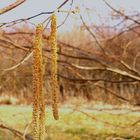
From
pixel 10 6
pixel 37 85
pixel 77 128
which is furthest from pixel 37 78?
pixel 77 128

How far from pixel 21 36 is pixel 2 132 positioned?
3746 millimetres

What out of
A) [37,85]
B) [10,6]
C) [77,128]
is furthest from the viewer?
[77,128]

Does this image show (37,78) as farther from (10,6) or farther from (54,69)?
(10,6)

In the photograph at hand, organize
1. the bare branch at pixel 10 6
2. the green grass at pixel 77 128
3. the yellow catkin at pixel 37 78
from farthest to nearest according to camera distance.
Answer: the green grass at pixel 77 128
the bare branch at pixel 10 6
the yellow catkin at pixel 37 78

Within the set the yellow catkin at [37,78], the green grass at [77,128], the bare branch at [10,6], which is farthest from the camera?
the green grass at [77,128]

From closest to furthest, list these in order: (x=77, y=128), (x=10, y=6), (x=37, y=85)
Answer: (x=37, y=85), (x=10, y=6), (x=77, y=128)

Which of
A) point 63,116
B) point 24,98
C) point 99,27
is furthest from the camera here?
point 24,98

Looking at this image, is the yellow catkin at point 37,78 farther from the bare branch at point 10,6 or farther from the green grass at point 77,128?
the green grass at point 77,128

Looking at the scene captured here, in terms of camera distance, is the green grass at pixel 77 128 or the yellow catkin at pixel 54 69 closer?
the yellow catkin at pixel 54 69

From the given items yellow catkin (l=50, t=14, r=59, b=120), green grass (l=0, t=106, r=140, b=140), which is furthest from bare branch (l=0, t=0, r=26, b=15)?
green grass (l=0, t=106, r=140, b=140)

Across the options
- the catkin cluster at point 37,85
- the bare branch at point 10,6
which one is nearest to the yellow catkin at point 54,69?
the catkin cluster at point 37,85

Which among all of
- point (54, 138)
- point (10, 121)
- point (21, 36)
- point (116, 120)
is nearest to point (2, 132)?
point (54, 138)

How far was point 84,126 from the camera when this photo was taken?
9438 mm

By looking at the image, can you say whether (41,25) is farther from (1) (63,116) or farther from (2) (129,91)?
(2) (129,91)
